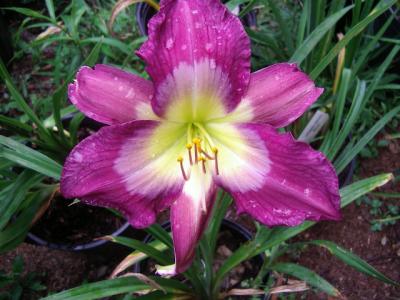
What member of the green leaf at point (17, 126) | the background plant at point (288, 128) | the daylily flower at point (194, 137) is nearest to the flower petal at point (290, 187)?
the daylily flower at point (194, 137)

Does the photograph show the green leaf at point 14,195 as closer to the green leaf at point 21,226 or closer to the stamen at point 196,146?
the green leaf at point 21,226

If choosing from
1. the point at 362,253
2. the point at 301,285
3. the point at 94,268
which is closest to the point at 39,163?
the point at 301,285

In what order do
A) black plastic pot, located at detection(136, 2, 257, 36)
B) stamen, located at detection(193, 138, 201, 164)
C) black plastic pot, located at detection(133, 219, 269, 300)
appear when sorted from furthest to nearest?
black plastic pot, located at detection(136, 2, 257, 36)
black plastic pot, located at detection(133, 219, 269, 300)
stamen, located at detection(193, 138, 201, 164)

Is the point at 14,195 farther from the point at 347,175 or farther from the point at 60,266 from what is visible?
the point at 347,175

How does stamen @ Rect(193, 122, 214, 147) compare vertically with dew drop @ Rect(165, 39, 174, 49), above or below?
below

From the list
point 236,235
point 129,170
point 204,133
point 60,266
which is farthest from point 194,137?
point 60,266

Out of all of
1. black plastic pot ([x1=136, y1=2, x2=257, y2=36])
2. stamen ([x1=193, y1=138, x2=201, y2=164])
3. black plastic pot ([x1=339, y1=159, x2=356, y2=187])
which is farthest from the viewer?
black plastic pot ([x1=136, y1=2, x2=257, y2=36])

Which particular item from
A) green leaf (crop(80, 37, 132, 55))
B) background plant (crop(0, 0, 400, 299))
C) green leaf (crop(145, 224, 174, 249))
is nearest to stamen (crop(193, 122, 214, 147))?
background plant (crop(0, 0, 400, 299))

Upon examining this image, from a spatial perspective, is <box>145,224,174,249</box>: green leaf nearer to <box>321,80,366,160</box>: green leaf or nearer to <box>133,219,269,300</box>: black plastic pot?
<box>133,219,269,300</box>: black plastic pot
